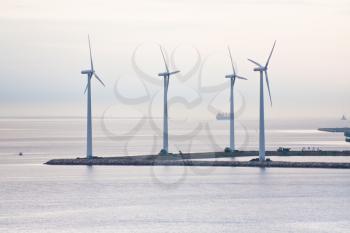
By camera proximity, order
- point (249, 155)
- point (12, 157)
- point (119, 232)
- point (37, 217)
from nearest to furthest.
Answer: point (119, 232) → point (37, 217) → point (249, 155) → point (12, 157)

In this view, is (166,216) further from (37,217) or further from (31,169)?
(31,169)

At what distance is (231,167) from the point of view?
341ft

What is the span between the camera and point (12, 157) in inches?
Answer: 5468

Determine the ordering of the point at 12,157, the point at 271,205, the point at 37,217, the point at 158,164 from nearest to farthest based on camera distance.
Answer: the point at 37,217, the point at 271,205, the point at 158,164, the point at 12,157

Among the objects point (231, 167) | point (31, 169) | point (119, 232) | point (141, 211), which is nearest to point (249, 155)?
point (231, 167)

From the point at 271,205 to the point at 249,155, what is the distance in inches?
1979

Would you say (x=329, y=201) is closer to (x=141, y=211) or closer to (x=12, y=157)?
(x=141, y=211)

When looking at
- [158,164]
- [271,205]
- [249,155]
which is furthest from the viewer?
[249,155]

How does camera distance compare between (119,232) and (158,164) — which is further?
(158,164)

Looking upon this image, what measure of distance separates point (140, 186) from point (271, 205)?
712 inches

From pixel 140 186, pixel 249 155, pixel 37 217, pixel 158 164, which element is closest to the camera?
pixel 37 217

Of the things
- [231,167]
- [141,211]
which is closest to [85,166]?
[231,167]

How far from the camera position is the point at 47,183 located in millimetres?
87312

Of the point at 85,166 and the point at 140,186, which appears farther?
the point at 85,166
